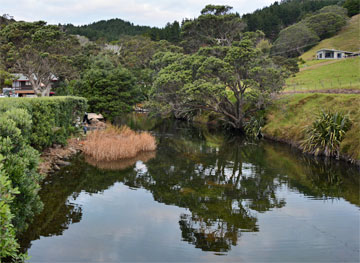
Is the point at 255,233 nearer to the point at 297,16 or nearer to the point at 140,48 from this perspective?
the point at 140,48

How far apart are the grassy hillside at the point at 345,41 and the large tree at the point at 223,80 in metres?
55.2

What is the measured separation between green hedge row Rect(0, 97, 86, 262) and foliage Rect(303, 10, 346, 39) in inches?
3834

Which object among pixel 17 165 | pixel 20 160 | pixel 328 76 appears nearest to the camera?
pixel 17 165

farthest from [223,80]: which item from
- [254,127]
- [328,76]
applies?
[328,76]

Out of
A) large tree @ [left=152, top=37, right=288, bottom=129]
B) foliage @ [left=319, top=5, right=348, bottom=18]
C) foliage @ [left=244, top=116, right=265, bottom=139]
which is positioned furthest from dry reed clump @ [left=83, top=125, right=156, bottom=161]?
foliage @ [left=319, top=5, right=348, bottom=18]

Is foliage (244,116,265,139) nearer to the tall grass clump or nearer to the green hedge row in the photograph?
the tall grass clump

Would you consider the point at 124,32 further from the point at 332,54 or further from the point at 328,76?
the point at 328,76

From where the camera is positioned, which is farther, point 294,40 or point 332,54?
point 294,40

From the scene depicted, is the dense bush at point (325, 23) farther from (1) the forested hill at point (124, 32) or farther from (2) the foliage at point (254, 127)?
(2) the foliage at point (254, 127)

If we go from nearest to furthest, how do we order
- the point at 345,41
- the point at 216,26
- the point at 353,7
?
1. the point at 216,26
2. the point at 345,41
3. the point at 353,7

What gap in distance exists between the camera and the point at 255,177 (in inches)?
830

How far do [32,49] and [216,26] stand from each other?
30081mm

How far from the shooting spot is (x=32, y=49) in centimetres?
4775

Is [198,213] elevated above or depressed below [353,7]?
below
